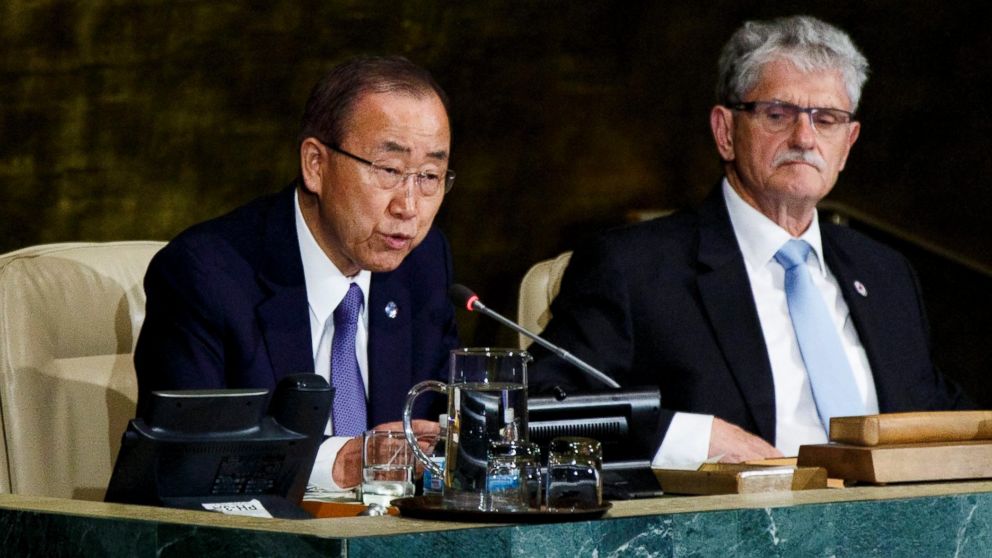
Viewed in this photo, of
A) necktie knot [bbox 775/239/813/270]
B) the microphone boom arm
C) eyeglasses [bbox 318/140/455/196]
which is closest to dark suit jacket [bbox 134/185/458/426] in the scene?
eyeglasses [bbox 318/140/455/196]

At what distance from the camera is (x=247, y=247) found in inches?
95.3

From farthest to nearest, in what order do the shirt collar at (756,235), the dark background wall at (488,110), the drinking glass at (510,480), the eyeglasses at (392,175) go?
the dark background wall at (488,110)
the shirt collar at (756,235)
the eyeglasses at (392,175)
the drinking glass at (510,480)

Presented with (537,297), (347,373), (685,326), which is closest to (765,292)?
(685,326)

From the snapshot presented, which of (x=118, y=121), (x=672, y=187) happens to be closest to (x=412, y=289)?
(x=118, y=121)

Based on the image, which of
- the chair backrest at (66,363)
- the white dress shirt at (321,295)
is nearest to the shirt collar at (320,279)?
the white dress shirt at (321,295)

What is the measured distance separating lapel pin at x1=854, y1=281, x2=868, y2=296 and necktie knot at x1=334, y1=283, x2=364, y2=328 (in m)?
1.05

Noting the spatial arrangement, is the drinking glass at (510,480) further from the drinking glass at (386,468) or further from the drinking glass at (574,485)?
the drinking glass at (386,468)

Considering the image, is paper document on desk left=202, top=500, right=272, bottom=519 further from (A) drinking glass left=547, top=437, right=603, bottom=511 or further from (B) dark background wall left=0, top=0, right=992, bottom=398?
(B) dark background wall left=0, top=0, right=992, bottom=398

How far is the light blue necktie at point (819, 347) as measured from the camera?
8.96ft

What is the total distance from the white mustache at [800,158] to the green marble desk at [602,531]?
4.02 ft

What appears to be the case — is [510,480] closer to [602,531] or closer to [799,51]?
[602,531]

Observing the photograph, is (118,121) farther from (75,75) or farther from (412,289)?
(412,289)

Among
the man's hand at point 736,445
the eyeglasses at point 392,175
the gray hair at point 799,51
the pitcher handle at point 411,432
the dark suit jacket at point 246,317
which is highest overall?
the gray hair at point 799,51

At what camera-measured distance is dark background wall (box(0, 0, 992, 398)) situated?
3.78 m
